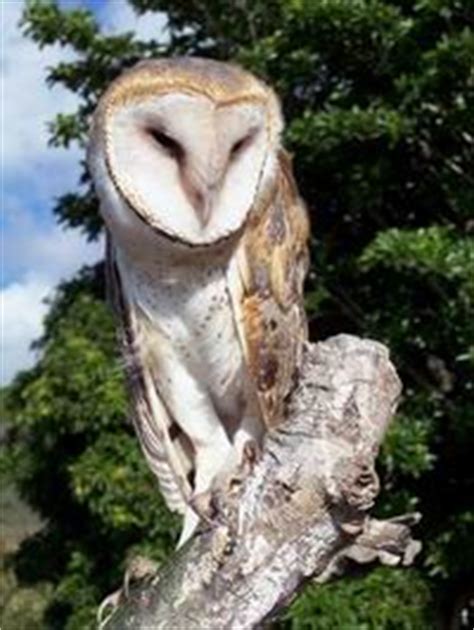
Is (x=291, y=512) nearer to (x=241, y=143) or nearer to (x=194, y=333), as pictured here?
(x=194, y=333)

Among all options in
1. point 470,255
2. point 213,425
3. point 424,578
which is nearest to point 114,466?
point 424,578

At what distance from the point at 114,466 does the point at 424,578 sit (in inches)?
56.5

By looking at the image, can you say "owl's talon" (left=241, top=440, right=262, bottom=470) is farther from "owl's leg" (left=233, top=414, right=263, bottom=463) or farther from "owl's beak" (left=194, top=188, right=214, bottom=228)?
"owl's beak" (left=194, top=188, right=214, bottom=228)

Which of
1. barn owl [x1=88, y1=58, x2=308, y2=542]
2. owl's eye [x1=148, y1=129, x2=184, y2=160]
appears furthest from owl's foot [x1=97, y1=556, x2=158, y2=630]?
owl's eye [x1=148, y1=129, x2=184, y2=160]

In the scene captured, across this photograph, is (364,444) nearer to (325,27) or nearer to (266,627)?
(266,627)

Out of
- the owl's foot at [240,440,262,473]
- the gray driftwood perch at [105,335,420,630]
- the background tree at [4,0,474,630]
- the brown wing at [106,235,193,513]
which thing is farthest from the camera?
the background tree at [4,0,474,630]

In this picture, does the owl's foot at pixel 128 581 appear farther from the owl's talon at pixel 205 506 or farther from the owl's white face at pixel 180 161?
the owl's white face at pixel 180 161

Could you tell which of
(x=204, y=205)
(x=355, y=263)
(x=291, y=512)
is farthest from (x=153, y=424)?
(x=355, y=263)

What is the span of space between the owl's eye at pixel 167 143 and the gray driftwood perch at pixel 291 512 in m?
0.35

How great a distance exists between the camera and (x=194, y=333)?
7.96 ft

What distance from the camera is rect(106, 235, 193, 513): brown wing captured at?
8.18 ft

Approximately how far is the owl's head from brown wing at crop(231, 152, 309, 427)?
0.10m

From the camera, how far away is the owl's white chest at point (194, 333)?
2.38 metres

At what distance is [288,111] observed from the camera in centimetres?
746
